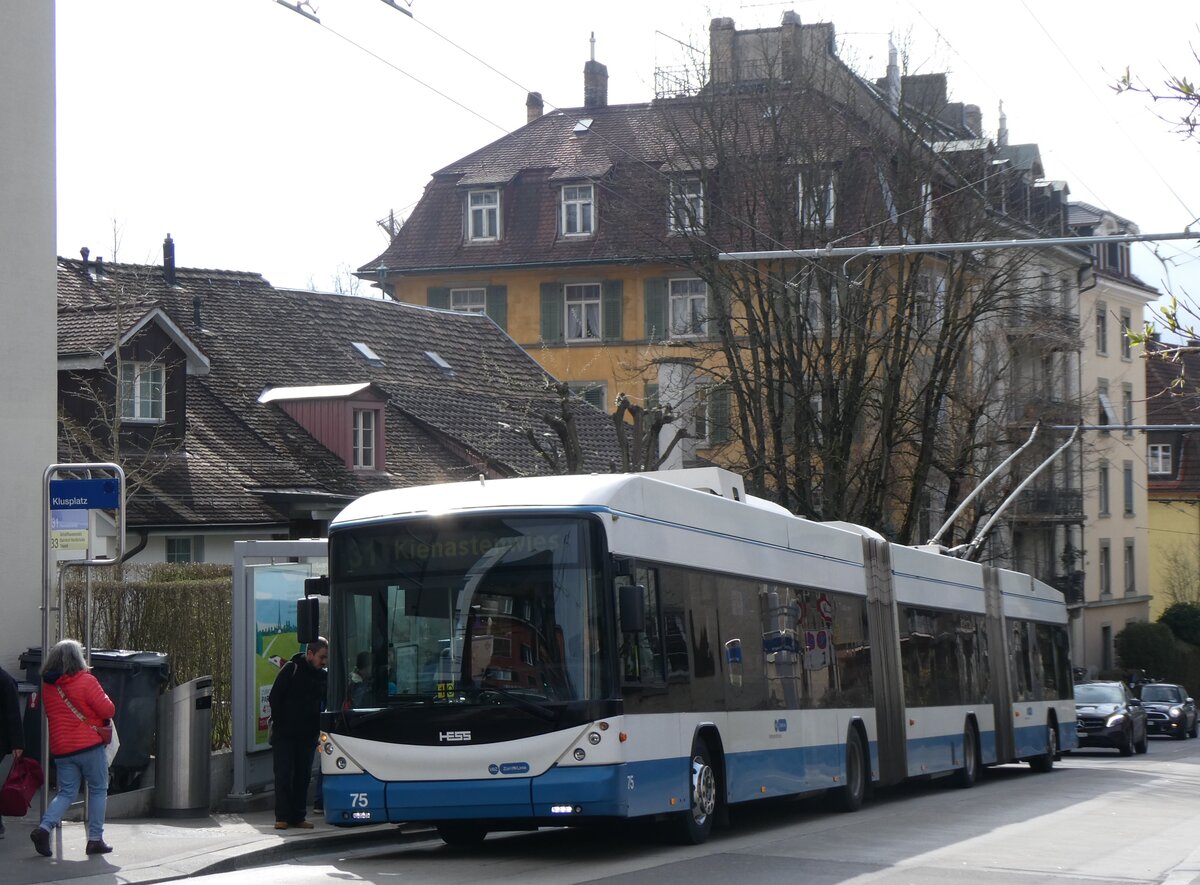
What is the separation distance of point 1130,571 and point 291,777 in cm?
6140

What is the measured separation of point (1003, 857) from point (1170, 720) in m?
41.4

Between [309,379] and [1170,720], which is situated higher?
[309,379]

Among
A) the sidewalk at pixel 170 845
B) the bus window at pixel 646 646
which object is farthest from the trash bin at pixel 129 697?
the bus window at pixel 646 646

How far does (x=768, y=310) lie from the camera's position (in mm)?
34281

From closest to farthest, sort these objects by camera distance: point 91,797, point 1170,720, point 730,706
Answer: point 91,797 → point 730,706 → point 1170,720

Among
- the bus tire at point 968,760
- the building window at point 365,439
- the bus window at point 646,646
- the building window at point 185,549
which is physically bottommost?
the bus tire at point 968,760

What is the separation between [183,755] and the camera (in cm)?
1512

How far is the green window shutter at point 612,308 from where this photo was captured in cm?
Answer: 5350

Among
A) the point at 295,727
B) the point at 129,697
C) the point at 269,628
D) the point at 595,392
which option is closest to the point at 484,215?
the point at 595,392

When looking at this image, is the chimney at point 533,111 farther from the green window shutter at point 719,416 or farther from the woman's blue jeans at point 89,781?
the woman's blue jeans at point 89,781

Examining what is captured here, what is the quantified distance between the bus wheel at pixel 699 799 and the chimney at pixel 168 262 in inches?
1086

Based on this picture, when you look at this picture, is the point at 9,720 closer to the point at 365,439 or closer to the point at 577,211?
the point at 365,439

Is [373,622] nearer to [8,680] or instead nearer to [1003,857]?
[8,680]

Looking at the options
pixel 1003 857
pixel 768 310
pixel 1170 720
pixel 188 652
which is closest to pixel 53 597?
pixel 188 652
